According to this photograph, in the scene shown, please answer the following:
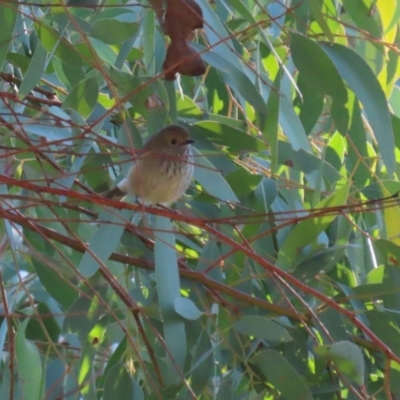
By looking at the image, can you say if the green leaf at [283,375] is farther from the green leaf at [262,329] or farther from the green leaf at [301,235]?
the green leaf at [301,235]

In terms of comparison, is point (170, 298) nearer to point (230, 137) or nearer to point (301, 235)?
point (301, 235)

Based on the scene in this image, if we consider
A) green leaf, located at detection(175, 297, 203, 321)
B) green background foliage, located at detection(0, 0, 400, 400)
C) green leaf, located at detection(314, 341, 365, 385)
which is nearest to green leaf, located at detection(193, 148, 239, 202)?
green background foliage, located at detection(0, 0, 400, 400)

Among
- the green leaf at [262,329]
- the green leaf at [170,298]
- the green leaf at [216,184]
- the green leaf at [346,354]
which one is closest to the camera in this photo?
the green leaf at [346,354]

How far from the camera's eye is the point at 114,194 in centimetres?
252

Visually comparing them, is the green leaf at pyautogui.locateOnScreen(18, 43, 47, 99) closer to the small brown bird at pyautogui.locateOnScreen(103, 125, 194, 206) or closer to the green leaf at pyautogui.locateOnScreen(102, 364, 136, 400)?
the small brown bird at pyautogui.locateOnScreen(103, 125, 194, 206)

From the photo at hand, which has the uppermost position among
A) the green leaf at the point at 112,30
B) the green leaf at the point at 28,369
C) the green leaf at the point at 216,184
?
the green leaf at the point at 112,30

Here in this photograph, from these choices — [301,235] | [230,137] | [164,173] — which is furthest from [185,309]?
[164,173]

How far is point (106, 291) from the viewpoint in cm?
226

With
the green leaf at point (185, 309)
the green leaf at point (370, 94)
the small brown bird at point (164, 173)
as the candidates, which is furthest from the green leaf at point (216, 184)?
the green leaf at point (370, 94)

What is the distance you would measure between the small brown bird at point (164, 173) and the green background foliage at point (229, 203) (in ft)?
0.18

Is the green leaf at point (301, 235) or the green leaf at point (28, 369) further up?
the green leaf at point (301, 235)

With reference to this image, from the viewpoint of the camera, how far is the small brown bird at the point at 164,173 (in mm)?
2238

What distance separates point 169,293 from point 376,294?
0.53 metres

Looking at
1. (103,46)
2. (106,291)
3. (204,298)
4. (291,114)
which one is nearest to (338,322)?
(204,298)
